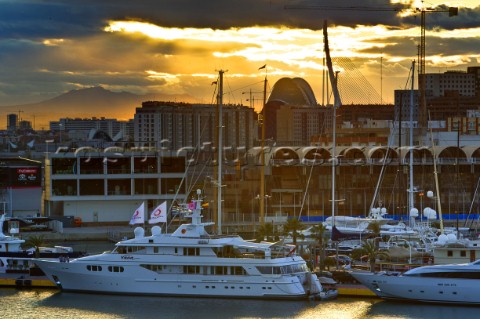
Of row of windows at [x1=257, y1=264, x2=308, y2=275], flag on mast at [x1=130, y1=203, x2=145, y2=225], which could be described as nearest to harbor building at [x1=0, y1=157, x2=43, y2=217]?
flag on mast at [x1=130, y1=203, x2=145, y2=225]

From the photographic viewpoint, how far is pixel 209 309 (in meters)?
35.6

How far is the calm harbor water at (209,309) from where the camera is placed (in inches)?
1375

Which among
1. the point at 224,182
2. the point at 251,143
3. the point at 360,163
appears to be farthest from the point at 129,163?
the point at 251,143

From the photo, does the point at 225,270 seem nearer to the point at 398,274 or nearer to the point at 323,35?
the point at 398,274

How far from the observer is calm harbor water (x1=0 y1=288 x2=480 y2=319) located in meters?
34.9

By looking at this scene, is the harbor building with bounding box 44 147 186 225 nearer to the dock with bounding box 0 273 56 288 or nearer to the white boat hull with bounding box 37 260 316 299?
the dock with bounding box 0 273 56 288

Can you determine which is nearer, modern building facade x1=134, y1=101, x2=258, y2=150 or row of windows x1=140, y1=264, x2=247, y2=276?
row of windows x1=140, y1=264, x2=247, y2=276

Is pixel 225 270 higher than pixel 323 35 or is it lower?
lower

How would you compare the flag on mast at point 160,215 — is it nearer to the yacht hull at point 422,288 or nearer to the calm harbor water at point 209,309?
the calm harbor water at point 209,309

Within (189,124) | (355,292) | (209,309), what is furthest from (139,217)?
(189,124)

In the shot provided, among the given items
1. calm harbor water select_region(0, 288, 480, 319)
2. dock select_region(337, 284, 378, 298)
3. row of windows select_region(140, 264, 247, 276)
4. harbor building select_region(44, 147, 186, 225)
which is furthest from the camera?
harbor building select_region(44, 147, 186, 225)

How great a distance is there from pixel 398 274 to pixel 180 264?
21.0 feet

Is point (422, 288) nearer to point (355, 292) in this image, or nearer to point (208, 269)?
point (355, 292)

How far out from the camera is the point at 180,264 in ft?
121
